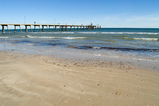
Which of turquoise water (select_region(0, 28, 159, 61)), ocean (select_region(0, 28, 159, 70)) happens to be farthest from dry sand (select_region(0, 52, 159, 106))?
turquoise water (select_region(0, 28, 159, 61))

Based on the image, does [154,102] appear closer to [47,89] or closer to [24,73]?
[47,89]

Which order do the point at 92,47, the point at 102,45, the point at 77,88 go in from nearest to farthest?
the point at 77,88, the point at 92,47, the point at 102,45

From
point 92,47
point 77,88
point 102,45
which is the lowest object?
point 77,88

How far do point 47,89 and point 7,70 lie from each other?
273cm

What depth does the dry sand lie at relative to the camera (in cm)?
310

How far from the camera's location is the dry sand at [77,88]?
3.10 m

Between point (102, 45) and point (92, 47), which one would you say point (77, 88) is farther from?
point (102, 45)

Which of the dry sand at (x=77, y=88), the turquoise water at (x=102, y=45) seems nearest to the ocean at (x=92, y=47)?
the turquoise water at (x=102, y=45)

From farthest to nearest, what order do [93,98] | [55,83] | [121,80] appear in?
[121,80]
[55,83]
[93,98]

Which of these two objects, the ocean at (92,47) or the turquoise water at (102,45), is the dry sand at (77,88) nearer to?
the ocean at (92,47)

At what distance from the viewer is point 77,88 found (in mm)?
3775

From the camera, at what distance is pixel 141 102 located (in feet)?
10.2

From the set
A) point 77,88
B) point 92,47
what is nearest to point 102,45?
point 92,47

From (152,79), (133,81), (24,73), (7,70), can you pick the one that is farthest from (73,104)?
(7,70)
